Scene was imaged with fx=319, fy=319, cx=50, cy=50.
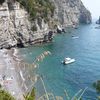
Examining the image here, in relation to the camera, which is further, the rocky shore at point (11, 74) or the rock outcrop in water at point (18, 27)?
the rock outcrop in water at point (18, 27)

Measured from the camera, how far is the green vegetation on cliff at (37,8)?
10271cm

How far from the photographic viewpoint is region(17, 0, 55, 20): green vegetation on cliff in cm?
10271

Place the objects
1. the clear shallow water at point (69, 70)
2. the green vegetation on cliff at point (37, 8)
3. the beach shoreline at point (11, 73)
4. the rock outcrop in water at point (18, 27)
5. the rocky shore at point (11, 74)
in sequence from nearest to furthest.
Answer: the rocky shore at point (11, 74) → the beach shoreline at point (11, 73) → the clear shallow water at point (69, 70) → the rock outcrop in water at point (18, 27) → the green vegetation on cliff at point (37, 8)

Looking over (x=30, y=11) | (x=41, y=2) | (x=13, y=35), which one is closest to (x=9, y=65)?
(x=13, y=35)

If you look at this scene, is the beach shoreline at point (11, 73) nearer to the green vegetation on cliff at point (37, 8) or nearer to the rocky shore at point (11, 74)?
the rocky shore at point (11, 74)

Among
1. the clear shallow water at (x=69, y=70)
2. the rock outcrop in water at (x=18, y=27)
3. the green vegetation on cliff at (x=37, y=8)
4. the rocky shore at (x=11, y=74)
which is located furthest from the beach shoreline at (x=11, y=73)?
the green vegetation on cliff at (x=37, y=8)

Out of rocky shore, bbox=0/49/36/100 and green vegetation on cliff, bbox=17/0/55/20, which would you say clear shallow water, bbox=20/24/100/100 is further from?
green vegetation on cliff, bbox=17/0/55/20

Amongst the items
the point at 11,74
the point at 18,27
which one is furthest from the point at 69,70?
the point at 18,27

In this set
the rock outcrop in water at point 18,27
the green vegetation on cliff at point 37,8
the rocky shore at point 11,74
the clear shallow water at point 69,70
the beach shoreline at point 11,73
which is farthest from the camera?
the green vegetation on cliff at point 37,8

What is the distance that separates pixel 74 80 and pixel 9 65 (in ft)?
56.1

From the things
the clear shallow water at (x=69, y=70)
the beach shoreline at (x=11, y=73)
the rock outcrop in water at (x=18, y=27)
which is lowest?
the clear shallow water at (x=69, y=70)

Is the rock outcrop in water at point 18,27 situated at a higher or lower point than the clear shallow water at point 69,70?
higher

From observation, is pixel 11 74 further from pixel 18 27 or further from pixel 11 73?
pixel 18 27

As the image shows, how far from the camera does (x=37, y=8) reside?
107000 millimetres
